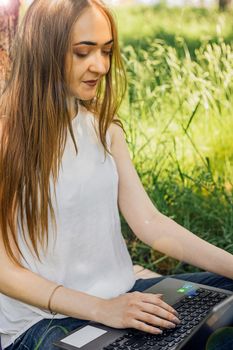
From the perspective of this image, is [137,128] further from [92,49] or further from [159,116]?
[92,49]

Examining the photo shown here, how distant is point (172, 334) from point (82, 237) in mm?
405

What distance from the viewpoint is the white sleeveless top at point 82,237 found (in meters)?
2.17

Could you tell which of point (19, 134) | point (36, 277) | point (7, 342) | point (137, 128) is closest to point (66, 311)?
point (36, 277)

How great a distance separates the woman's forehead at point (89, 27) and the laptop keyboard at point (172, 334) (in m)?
0.75

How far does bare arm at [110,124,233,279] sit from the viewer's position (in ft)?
7.60

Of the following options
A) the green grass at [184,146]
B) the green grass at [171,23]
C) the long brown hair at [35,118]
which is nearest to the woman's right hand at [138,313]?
the long brown hair at [35,118]

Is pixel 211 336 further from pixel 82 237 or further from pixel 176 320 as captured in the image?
pixel 82 237

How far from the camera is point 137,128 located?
378 centimetres

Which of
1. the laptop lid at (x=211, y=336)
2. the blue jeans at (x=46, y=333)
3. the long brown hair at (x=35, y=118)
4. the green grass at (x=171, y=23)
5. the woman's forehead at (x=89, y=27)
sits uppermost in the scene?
the green grass at (x=171, y=23)

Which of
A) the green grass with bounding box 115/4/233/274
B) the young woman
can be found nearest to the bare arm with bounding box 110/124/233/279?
the young woman

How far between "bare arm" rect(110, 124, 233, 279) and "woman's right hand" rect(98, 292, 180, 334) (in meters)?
0.35

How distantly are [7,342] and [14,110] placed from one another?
64cm

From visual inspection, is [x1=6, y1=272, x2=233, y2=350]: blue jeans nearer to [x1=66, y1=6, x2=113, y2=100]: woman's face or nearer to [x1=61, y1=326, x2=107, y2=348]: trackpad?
[x1=61, y1=326, x2=107, y2=348]: trackpad

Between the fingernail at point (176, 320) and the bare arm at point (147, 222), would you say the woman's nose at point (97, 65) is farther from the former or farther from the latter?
the fingernail at point (176, 320)
